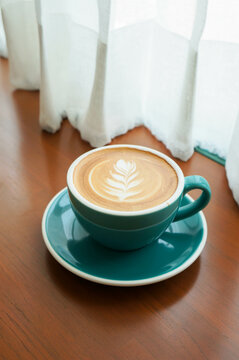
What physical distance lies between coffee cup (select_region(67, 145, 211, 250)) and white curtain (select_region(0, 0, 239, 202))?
6.8 inches

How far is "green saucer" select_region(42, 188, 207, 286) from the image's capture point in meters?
0.49

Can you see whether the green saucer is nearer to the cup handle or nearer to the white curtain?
the cup handle

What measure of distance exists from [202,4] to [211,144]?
0.27 m

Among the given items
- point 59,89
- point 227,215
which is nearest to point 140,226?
point 227,215

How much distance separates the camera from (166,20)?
0.71 meters

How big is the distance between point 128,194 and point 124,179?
32mm

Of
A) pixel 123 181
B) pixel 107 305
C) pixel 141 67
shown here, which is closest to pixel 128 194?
pixel 123 181

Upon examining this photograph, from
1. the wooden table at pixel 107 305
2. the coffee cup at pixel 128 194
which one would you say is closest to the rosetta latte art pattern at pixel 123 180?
the coffee cup at pixel 128 194

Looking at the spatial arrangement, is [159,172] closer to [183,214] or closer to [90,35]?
[183,214]

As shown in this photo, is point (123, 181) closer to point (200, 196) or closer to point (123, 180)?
point (123, 180)

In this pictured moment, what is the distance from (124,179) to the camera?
1.74ft

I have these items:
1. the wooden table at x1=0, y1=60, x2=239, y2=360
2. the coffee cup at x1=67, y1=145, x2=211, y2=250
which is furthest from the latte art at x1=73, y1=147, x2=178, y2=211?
the wooden table at x1=0, y1=60, x2=239, y2=360

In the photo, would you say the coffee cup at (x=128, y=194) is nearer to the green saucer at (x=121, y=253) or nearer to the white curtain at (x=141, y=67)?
the green saucer at (x=121, y=253)

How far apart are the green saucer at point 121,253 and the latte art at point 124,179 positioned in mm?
79
